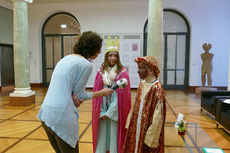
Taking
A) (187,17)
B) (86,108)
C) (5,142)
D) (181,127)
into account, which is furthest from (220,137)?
(187,17)

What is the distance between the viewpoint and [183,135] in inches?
108

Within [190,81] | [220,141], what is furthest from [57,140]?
[190,81]

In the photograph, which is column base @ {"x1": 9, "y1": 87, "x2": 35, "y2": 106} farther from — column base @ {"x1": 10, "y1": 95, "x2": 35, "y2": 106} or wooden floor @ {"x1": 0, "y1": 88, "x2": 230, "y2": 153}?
wooden floor @ {"x1": 0, "y1": 88, "x2": 230, "y2": 153}

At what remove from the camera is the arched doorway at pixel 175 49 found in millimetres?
8922

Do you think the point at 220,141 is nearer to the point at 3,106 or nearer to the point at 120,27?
the point at 3,106

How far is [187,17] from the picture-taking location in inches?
339

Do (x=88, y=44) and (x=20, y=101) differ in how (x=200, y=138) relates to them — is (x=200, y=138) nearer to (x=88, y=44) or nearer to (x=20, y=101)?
(x=88, y=44)

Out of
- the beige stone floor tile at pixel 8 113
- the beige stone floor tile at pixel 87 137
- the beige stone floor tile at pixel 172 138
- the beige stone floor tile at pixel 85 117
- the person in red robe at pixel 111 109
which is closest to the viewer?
the person in red robe at pixel 111 109

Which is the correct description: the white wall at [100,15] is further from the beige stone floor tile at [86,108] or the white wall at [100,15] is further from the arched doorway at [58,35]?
the beige stone floor tile at [86,108]

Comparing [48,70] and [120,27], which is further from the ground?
[120,27]

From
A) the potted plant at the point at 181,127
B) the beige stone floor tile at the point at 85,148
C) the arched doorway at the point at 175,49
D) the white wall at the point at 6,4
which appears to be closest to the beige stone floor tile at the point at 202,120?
the potted plant at the point at 181,127

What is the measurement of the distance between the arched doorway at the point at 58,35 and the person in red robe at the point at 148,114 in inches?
320

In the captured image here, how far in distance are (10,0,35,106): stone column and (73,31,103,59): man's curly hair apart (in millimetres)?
4883

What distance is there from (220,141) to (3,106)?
5.86 m
